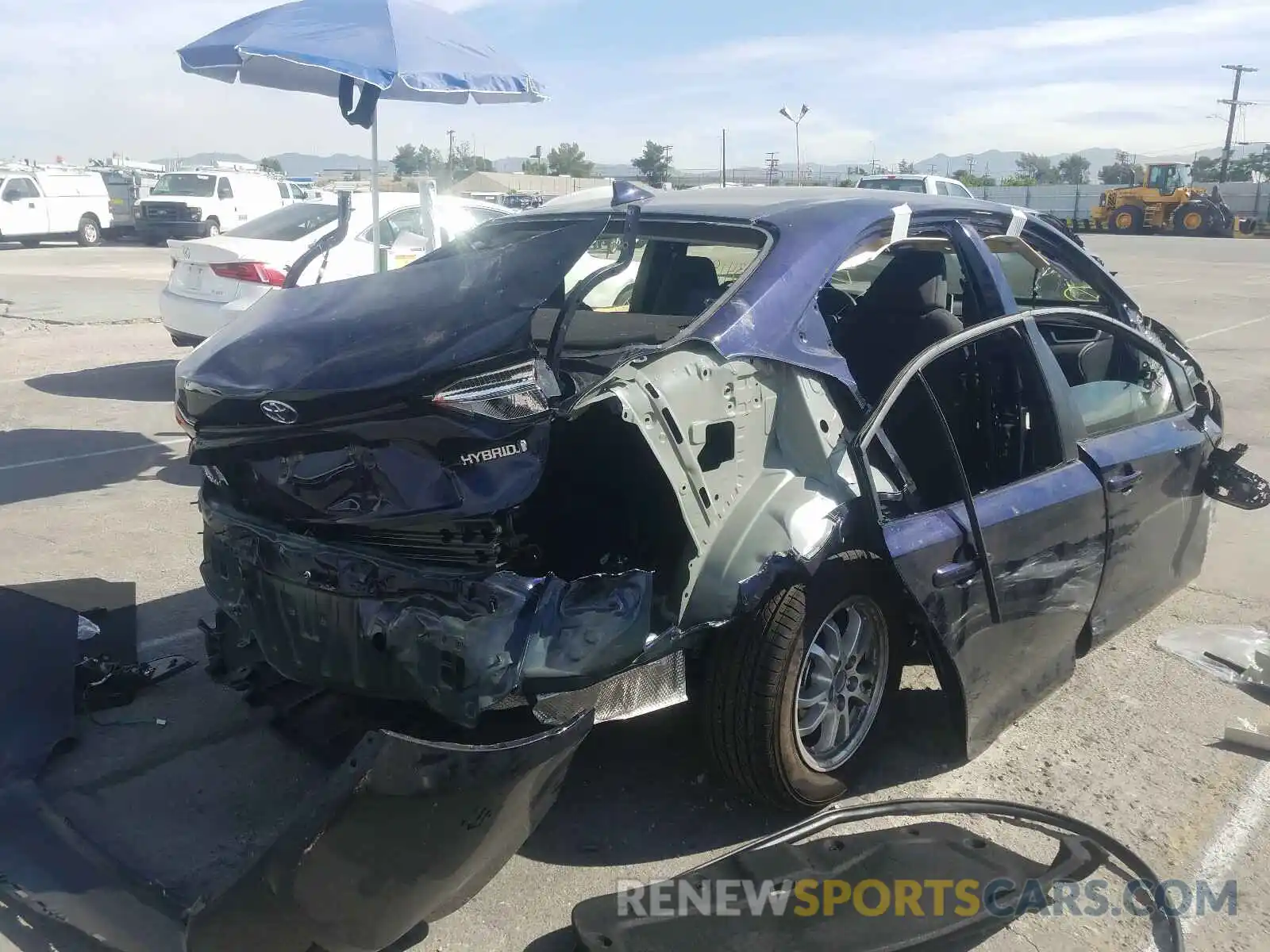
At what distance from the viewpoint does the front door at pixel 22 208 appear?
26172 millimetres

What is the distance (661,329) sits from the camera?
11.9 feet

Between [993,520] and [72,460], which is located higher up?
[993,520]

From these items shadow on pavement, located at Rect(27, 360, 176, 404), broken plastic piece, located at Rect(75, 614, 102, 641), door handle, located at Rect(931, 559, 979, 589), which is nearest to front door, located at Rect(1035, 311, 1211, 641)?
door handle, located at Rect(931, 559, 979, 589)

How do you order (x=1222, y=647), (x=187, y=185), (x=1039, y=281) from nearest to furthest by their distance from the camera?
(x=1222, y=647) < (x=1039, y=281) < (x=187, y=185)

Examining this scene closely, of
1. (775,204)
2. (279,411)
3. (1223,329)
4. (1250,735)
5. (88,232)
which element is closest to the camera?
(279,411)

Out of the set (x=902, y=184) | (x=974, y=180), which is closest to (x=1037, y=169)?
(x=974, y=180)

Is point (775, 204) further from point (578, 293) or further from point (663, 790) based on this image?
point (663, 790)

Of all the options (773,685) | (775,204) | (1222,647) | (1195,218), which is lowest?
(1222,647)

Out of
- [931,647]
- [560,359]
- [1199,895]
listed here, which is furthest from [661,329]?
[1199,895]

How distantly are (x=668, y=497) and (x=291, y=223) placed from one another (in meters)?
8.46

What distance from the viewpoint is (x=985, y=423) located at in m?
3.89

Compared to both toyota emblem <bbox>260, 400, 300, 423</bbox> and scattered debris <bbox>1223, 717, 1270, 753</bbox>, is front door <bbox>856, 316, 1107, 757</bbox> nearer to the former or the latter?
scattered debris <bbox>1223, 717, 1270, 753</bbox>

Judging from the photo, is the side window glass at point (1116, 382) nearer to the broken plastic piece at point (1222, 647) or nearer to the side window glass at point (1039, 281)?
the side window glass at point (1039, 281)

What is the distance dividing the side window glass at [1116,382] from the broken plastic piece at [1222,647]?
987mm
